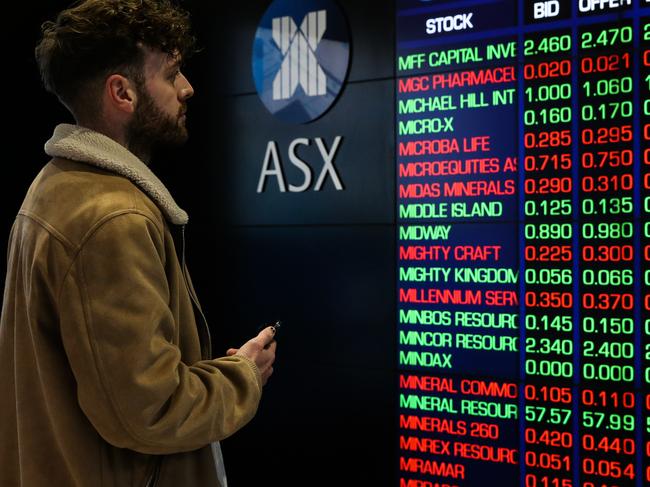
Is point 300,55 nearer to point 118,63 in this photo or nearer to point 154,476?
point 118,63

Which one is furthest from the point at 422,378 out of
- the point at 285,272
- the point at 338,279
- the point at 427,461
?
the point at 285,272

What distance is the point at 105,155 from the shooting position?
1.16 m

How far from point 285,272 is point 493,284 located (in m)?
0.85

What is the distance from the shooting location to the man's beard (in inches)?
47.8

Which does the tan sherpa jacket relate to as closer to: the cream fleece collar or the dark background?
the cream fleece collar

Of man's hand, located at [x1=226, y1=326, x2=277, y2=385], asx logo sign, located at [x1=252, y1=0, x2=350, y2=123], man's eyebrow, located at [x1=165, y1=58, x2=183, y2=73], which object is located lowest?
man's hand, located at [x1=226, y1=326, x2=277, y2=385]

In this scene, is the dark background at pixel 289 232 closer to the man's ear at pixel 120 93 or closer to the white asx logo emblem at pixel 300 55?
the white asx logo emblem at pixel 300 55

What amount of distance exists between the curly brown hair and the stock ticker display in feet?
4.85

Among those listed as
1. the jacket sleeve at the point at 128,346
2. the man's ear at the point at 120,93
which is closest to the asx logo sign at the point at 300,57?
the man's ear at the point at 120,93

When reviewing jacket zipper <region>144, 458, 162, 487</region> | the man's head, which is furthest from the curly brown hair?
jacket zipper <region>144, 458, 162, 487</region>

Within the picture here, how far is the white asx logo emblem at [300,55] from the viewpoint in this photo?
9.01 ft

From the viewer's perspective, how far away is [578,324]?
7.55 ft

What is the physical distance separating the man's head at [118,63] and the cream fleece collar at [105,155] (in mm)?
39

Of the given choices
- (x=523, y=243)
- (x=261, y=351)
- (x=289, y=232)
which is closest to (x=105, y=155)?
(x=261, y=351)
